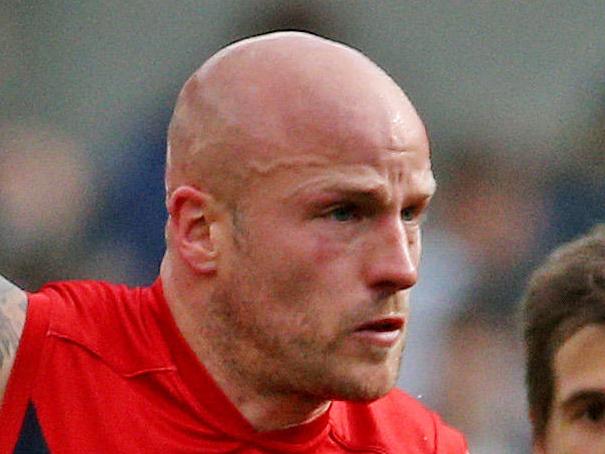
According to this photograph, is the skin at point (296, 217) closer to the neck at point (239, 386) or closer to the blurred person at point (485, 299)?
the neck at point (239, 386)

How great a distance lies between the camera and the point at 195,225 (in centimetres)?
243

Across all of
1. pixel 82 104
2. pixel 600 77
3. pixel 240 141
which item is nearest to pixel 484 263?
pixel 600 77

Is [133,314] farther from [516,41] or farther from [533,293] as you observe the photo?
[516,41]

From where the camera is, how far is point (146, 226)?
13.1ft

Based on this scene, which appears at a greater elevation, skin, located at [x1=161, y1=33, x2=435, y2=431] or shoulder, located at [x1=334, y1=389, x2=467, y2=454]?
skin, located at [x1=161, y1=33, x2=435, y2=431]

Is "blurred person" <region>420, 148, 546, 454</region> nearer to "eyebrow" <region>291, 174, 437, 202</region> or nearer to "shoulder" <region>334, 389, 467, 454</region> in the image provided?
"shoulder" <region>334, 389, 467, 454</region>

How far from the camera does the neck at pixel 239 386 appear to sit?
2.42m

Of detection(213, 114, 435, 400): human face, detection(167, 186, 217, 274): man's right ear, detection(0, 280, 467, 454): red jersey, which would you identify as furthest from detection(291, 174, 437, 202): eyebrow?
detection(0, 280, 467, 454): red jersey

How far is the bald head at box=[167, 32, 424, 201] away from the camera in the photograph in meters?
2.32

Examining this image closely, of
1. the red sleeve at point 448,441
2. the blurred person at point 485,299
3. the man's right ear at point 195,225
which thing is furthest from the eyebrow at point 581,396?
the blurred person at point 485,299

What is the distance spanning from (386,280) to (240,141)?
0.30 metres

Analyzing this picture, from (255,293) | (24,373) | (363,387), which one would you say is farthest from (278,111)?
(24,373)

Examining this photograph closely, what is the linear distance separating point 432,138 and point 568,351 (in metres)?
2.79

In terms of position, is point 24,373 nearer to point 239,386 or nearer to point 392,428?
point 239,386
